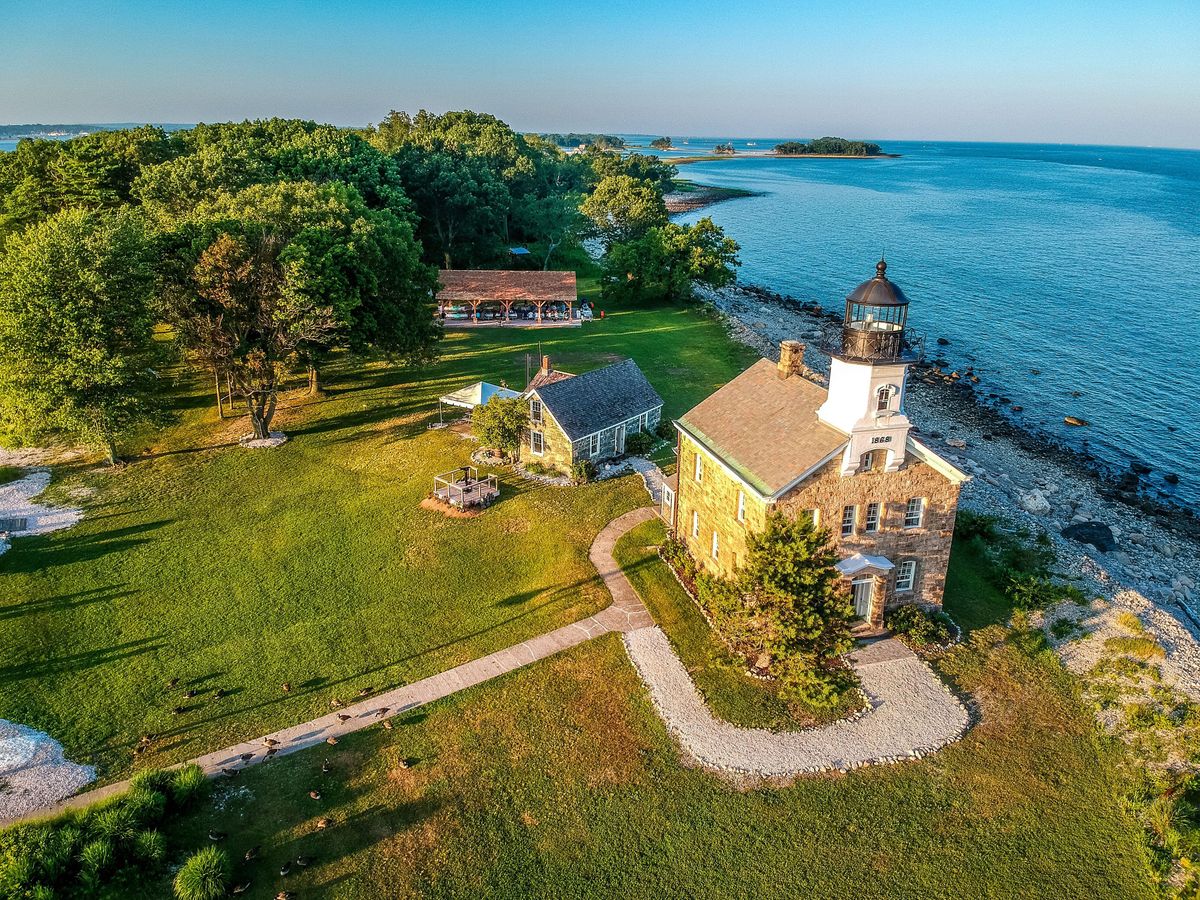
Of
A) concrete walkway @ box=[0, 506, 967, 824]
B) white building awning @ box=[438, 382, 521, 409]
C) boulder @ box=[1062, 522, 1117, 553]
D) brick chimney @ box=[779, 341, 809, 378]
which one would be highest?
brick chimney @ box=[779, 341, 809, 378]

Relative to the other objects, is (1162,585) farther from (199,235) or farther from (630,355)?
(199,235)

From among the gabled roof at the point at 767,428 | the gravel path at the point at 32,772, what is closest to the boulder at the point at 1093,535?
the gabled roof at the point at 767,428

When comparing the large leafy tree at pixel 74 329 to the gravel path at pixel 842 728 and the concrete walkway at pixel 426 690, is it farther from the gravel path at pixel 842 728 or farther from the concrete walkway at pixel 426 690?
the gravel path at pixel 842 728

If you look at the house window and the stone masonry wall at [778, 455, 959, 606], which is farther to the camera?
the house window

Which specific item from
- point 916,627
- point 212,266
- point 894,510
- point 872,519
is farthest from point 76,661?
Result: point 916,627

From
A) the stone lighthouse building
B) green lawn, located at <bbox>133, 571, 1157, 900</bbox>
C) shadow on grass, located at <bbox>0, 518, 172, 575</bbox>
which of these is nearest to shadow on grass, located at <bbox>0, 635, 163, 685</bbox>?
shadow on grass, located at <bbox>0, 518, 172, 575</bbox>

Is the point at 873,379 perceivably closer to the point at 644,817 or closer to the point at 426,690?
the point at 644,817

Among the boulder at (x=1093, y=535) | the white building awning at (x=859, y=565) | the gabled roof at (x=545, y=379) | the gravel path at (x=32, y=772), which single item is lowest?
Answer: the boulder at (x=1093, y=535)

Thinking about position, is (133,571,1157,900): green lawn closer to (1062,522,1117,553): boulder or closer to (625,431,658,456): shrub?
(1062,522,1117,553): boulder
